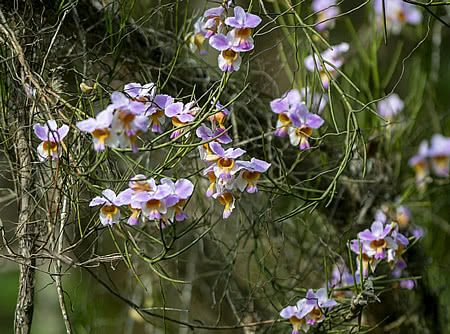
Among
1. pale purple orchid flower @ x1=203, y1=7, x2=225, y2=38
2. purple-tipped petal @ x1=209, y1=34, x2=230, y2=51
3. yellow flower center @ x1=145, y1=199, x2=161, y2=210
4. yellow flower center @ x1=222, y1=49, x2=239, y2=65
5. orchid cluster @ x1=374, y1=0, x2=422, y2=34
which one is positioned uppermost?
orchid cluster @ x1=374, y1=0, x2=422, y2=34

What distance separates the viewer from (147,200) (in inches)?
23.4

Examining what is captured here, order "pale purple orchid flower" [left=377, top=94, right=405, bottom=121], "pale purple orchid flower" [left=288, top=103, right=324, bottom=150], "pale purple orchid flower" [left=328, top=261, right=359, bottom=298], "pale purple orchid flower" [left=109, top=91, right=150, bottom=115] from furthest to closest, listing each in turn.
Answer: "pale purple orchid flower" [left=377, top=94, right=405, bottom=121]
"pale purple orchid flower" [left=328, top=261, right=359, bottom=298]
"pale purple orchid flower" [left=288, top=103, right=324, bottom=150]
"pale purple orchid flower" [left=109, top=91, right=150, bottom=115]

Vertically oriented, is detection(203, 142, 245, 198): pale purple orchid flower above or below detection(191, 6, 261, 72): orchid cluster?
below

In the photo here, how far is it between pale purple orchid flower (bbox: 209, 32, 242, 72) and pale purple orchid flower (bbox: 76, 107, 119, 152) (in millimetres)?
143

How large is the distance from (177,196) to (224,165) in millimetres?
45

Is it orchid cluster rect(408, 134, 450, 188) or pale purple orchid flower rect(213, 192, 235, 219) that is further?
orchid cluster rect(408, 134, 450, 188)

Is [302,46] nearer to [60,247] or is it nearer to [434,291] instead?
[434,291]

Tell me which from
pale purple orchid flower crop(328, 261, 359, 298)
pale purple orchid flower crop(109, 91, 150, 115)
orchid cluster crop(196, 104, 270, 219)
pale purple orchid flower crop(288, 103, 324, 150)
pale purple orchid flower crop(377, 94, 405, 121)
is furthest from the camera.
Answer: pale purple orchid flower crop(377, 94, 405, 121)

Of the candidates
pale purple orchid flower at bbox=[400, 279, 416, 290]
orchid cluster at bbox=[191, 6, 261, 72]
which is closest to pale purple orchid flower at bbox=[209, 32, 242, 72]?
orchid cluster at bbox=[191, 6, 261, 72]

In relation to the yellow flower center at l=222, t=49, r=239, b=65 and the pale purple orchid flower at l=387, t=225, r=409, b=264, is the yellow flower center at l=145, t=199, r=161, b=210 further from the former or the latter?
the pale purple orchid flower at l=387, t=225, r=409, b=264

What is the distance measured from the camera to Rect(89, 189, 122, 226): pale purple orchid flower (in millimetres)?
609

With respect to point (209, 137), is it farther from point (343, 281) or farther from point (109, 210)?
point (343, 281)

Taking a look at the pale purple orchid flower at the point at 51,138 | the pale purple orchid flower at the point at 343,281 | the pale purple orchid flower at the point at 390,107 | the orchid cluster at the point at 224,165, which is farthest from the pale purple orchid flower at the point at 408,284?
the pale purple orchid flower at the point at 51,138

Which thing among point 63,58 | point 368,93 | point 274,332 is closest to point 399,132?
point 368,93
